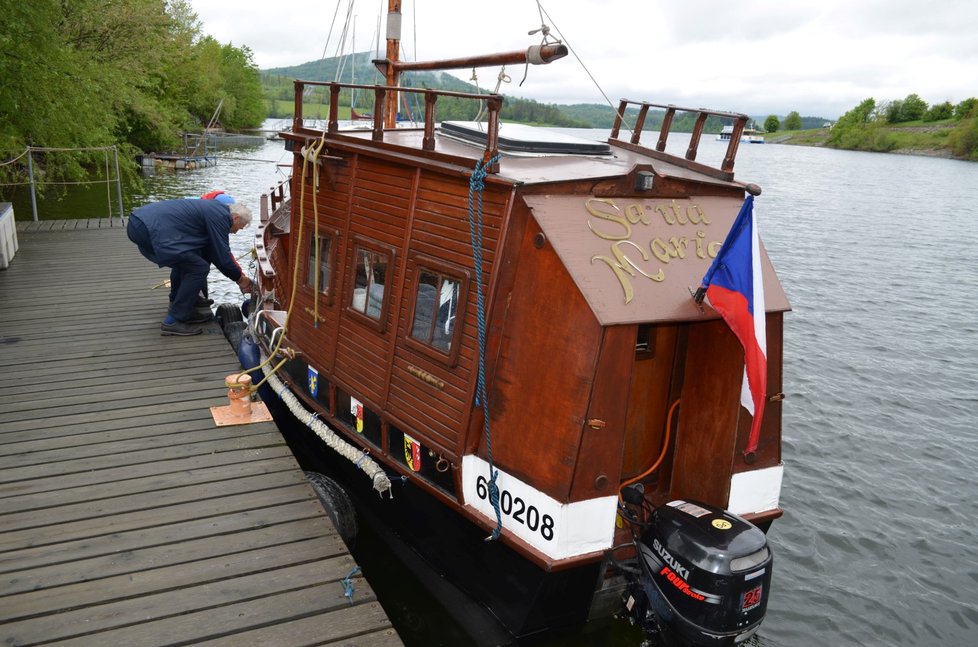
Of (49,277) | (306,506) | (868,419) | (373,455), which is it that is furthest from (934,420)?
(49,277)

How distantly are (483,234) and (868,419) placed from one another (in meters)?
9.84

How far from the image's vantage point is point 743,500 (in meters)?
5.74

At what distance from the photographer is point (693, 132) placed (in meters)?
6.77

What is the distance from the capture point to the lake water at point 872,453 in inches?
295

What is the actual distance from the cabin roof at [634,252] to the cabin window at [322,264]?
2.85 metres

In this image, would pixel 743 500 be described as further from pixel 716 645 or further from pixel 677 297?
pixel 677 297

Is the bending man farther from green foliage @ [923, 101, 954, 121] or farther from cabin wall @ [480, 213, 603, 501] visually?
green foliage @ [923, 101, 954, 121]

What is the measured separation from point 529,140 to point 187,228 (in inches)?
191

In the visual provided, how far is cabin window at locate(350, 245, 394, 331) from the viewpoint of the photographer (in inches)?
247

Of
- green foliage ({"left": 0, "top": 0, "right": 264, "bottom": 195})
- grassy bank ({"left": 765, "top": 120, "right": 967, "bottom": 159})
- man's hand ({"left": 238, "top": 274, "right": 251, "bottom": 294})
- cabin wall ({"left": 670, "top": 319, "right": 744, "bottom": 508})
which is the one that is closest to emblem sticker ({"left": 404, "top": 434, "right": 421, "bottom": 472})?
cabin wall ({"left": 670, "top": 319, "right": 744, "bottom": 508})

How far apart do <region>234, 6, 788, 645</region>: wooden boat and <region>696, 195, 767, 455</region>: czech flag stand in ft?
0.83

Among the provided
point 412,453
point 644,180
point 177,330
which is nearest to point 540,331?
point 644,180

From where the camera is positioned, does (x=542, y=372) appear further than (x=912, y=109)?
No

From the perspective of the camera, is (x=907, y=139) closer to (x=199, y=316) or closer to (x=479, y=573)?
(x=199, y=316)
